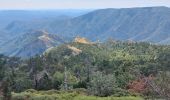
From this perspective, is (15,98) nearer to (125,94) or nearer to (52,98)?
(52,98)

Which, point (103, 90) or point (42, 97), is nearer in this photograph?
point (42, 97)

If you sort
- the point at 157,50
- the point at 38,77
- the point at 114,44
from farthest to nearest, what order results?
the point at 114,44
the point at 157,50
the point at 38,77

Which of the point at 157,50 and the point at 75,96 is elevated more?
the point at 157,50

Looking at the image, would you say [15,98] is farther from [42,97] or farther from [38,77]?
[38,77]

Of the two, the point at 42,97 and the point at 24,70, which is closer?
the point at 42,97

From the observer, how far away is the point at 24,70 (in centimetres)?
12100

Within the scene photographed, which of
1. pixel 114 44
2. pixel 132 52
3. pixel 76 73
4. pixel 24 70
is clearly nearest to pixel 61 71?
pixel 76 73

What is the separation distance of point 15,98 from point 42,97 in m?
3.27

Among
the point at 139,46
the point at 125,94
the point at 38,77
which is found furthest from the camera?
the point at 139,46

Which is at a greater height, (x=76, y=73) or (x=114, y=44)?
(x=114, y=44)

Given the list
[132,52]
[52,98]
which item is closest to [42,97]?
[52,98]

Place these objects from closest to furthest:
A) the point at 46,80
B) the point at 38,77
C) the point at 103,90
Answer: the point at 103,90
the point at 46,80
the point at 38,77

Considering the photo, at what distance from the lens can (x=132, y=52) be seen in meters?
157

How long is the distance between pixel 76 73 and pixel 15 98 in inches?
2462
